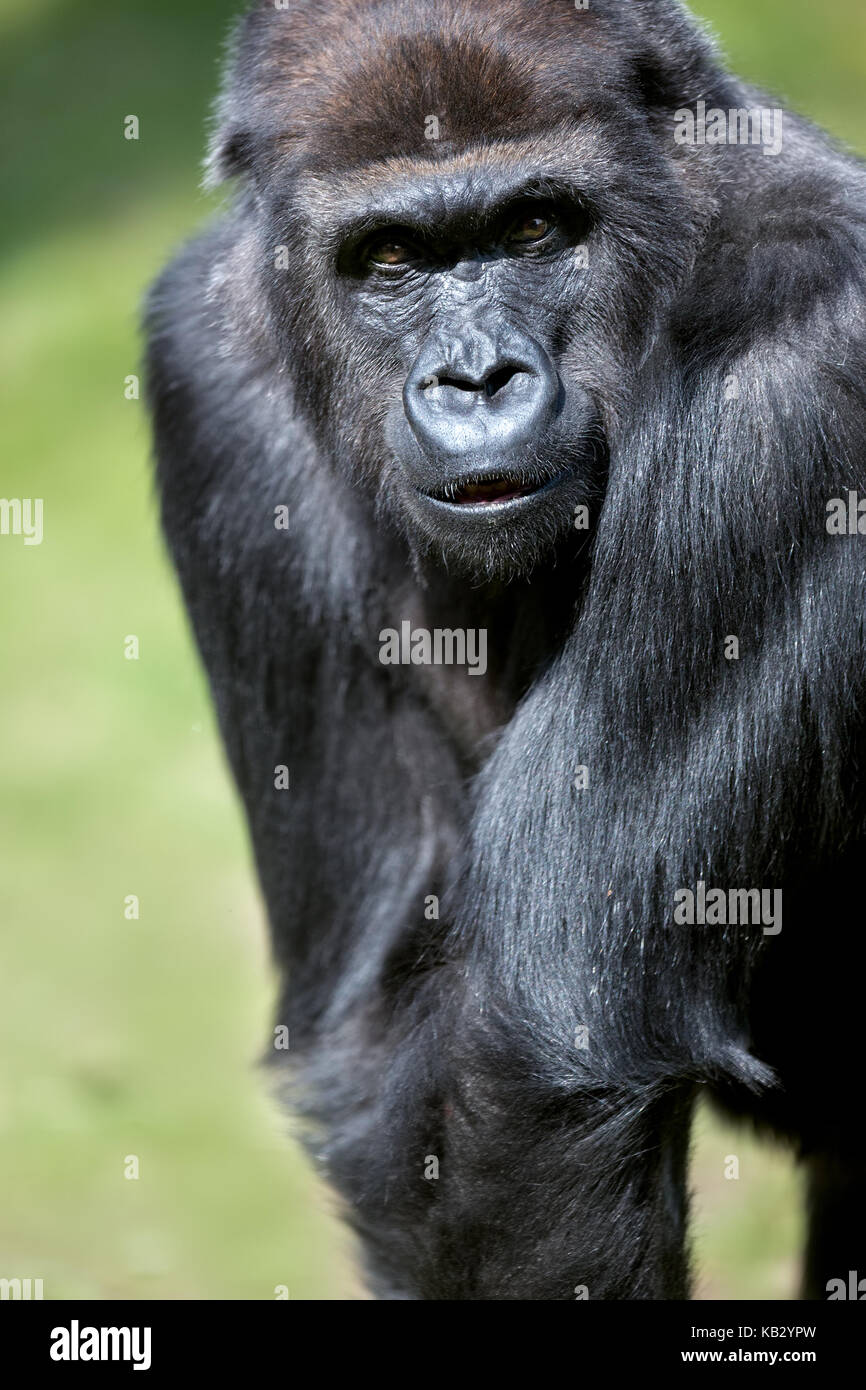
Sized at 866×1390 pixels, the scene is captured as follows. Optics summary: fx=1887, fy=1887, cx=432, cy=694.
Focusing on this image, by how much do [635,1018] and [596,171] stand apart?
225cm

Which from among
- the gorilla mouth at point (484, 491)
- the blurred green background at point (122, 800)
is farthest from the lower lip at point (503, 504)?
the blurred green background at point (122, 800)

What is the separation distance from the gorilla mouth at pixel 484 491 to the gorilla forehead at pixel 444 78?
0.91m

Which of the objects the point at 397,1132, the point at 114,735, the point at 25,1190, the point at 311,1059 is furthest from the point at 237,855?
the point at 397,1132

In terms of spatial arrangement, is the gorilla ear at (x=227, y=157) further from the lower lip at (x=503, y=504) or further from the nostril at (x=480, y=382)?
the lower lip at (x=503, y=504)

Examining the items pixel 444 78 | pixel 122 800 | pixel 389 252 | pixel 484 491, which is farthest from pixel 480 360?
pixel 122 800

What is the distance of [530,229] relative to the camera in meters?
5.08

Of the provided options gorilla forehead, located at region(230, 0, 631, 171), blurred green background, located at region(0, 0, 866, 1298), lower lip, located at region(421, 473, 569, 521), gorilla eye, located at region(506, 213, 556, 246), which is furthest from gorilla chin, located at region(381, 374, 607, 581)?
blurred green background, located at region(0, 0, 866, 1298)

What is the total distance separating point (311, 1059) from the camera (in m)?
6.39

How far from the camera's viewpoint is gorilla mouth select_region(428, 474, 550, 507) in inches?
193

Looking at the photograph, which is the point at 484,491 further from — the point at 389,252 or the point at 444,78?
the point at 444,78

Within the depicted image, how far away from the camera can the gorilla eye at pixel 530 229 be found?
507 cm

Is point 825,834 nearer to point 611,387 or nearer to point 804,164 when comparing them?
point 611,387

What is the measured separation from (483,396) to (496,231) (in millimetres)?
534

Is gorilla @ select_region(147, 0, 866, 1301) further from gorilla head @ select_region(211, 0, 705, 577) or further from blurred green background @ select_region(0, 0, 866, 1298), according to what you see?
blurred green background @ select_region(0, 0, 866, 1298)
